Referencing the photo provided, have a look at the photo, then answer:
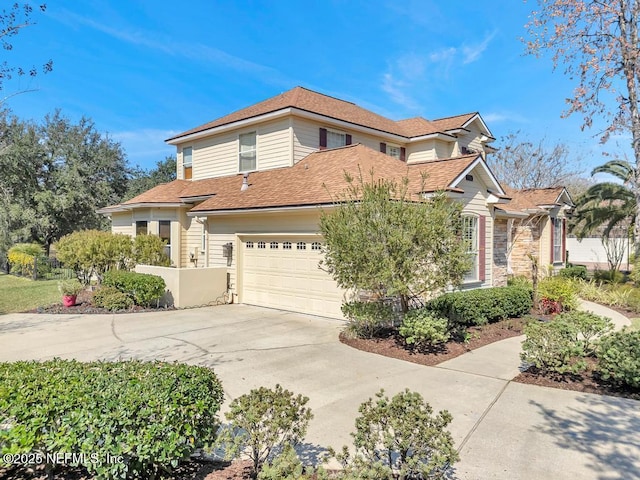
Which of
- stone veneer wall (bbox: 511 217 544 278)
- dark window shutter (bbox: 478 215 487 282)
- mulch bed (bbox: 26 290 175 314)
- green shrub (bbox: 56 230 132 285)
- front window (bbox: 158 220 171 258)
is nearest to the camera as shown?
mulch bed (bbox: 26 290 175 314)

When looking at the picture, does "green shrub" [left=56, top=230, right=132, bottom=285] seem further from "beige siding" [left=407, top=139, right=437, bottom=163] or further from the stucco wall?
"beige siding" [left=407, top=139, right=437, bottom=163]

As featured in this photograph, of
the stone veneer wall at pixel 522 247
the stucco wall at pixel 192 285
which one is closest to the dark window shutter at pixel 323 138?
the stucco wall at pixel 192 285

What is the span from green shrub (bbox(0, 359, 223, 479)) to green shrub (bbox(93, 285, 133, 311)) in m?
9.26

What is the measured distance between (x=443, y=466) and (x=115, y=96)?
22727 millimetres

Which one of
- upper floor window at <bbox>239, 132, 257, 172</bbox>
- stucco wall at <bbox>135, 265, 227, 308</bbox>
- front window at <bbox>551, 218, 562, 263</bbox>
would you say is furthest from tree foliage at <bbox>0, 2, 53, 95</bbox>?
front window at <bbox>551, 218, 562, 263</bbox>

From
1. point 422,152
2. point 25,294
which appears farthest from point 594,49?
point 25,294

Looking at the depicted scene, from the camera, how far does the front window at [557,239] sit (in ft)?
62.4

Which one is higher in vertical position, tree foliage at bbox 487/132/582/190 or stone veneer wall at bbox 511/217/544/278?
tree foliage at bbox 487/132/582/190

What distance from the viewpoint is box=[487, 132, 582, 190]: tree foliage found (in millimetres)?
32906

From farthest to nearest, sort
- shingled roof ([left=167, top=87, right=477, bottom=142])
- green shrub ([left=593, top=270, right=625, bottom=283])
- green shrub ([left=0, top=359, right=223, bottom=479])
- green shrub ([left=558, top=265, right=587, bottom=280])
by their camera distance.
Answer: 1. green shrub ([left=558, top=265, right=587, bottom=280])
2. green shrub ([left=593, top=270, right=625, bottom=283])
3. shingled roof ([left=167, top=87, right=477, bottom=142])
4. green shrub ([left=0, top=359, right=223, bottom=479])

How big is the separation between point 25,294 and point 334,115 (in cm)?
1432

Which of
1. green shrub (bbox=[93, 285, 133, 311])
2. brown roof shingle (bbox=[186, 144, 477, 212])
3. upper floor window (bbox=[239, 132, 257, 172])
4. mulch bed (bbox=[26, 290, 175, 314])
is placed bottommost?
mulch bed (bbox=[26, 290, 175, 314])

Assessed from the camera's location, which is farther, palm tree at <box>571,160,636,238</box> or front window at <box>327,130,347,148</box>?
palm tree at <box>571,160,636,238</box>

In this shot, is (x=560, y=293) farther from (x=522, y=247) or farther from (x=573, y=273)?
(x=573, y=273)
